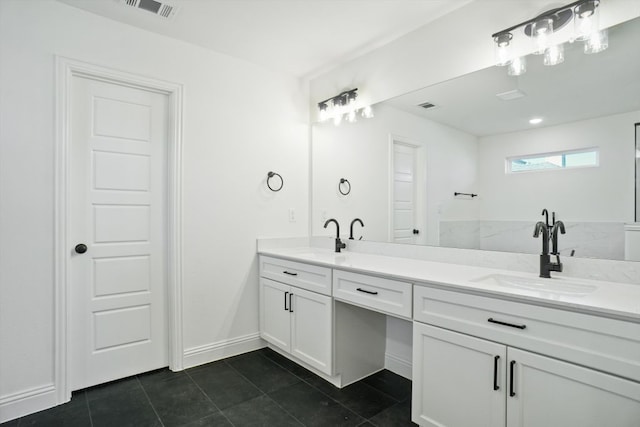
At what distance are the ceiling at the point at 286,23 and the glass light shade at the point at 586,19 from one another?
62cm

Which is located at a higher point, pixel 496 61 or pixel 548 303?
pixel 496 61

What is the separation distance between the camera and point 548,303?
4.29 ft

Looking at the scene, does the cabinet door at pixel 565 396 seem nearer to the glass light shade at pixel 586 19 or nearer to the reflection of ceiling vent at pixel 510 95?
the reflection of ceiling vent at pixel 510 95

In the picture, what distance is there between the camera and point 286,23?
236 centimetres

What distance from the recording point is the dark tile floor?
194 centimetres

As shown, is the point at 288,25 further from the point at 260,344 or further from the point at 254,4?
the point at 260,344

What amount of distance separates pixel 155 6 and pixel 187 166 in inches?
41.1

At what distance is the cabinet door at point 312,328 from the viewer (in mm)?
2242

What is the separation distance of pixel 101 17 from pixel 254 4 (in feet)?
3.37

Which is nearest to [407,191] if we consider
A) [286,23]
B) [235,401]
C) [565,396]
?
[286,23]

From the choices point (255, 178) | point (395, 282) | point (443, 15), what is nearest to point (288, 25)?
point (443, 15)

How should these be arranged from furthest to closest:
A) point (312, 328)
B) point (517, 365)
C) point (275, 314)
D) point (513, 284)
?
point (275, 314), point (312, 328), point (513, 284), point (517, 365)

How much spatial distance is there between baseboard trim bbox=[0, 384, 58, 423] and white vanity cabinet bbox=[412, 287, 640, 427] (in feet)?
6.95

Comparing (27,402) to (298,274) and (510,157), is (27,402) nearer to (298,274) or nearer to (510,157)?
(298,274)
